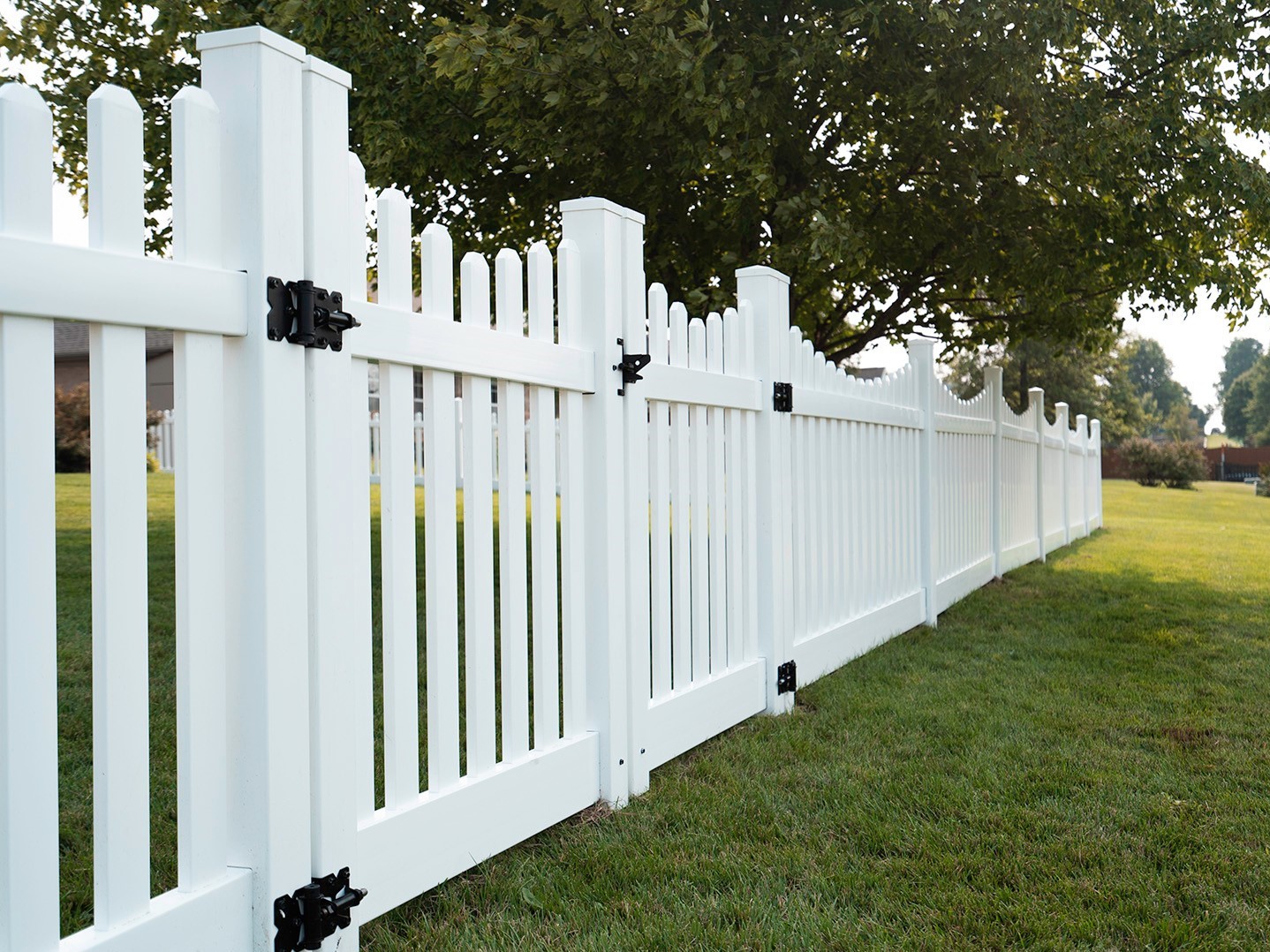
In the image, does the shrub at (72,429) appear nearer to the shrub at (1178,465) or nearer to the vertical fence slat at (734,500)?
the vertical fence slat at (734,500)

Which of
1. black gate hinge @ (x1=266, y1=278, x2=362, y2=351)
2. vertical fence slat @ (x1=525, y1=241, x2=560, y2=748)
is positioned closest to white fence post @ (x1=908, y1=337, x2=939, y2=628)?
vertical fence slat @ (x1=525, y1=241, x2=560, y2=748)

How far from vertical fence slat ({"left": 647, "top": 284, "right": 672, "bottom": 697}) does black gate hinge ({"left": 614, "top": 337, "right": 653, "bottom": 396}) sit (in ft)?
0.59

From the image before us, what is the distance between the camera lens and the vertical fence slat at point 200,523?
200 cm

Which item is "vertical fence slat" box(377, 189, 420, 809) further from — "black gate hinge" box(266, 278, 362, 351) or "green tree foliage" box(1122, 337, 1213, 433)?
"green tree foliage" box(1122, 337, 1213, 433)

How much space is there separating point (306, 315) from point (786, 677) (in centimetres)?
310

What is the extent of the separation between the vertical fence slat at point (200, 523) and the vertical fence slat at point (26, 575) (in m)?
0.26

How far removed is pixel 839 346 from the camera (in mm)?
10070

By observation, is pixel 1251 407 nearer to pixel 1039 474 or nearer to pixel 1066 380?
pixel 1066 380

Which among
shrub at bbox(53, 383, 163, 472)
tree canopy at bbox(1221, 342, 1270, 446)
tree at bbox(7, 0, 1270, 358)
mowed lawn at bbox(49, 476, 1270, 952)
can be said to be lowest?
mowed lawn at bbox(49, 476, 1270, 952)

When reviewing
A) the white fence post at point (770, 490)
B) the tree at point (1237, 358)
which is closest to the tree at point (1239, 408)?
the tree at point (1237, 358)

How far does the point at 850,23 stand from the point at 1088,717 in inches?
172

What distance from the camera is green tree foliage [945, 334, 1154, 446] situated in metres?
36.8

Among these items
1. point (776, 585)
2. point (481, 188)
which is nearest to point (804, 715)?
point (776, 585)

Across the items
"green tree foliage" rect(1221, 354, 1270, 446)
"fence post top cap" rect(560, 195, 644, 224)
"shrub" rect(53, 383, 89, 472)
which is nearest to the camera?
"fence post top cap" rect(560, 195, 644, 224)
